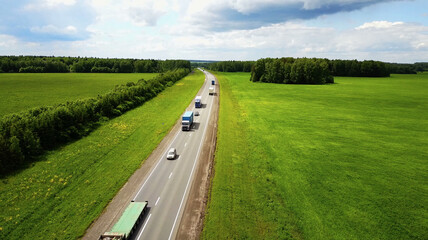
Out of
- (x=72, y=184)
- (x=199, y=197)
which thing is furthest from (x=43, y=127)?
(x=199, y=197)

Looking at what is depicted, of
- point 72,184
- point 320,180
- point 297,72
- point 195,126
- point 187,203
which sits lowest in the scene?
point 187,203

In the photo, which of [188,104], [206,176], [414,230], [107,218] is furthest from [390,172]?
[188,104]

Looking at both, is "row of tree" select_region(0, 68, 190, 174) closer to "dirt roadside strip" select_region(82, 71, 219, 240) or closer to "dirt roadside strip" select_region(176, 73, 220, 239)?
"dirt roadside strip" select_region(82, 71, 219, 240)

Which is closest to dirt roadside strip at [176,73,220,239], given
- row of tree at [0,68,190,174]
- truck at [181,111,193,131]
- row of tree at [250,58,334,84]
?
truck at [181,111,193,131]

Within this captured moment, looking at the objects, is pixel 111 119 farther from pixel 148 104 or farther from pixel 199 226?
pixel 199 226

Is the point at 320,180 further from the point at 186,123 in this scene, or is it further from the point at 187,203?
the point at 186,123
